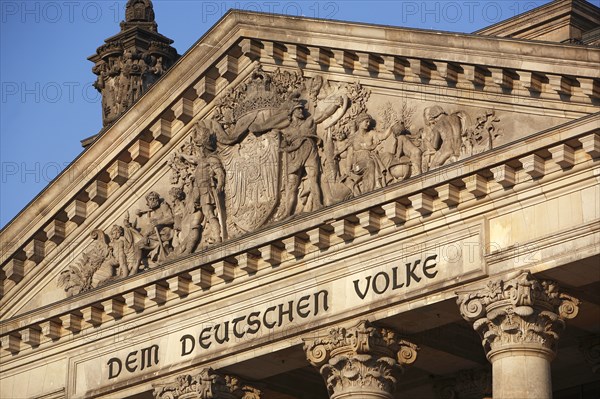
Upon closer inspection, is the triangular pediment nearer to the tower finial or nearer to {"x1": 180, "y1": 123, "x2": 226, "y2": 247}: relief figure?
{"x1": 180, "y1": 123, "x2": 226, "y2": 247}: relief figure

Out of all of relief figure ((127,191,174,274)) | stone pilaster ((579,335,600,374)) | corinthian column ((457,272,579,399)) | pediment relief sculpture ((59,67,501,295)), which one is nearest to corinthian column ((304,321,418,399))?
corinthian column ((457,272,579,399))

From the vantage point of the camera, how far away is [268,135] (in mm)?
39219

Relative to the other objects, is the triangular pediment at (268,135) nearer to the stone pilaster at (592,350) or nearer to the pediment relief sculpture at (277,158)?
the pediment relief sculpture at (277,158)

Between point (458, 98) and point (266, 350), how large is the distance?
20.4 ft

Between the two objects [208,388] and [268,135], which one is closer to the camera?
[208,388]

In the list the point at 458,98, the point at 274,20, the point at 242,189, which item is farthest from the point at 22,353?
the point at 458,98

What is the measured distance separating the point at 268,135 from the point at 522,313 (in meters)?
7.76

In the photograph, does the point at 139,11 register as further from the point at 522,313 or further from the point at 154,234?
the point at 522,313

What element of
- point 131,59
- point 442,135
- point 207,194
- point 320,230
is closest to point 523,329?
point 442,135

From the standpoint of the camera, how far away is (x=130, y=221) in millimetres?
42094

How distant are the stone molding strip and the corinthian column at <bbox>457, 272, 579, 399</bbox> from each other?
1852 millimetres

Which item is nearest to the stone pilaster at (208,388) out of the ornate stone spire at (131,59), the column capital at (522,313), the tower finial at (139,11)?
the column capital at (522,313)

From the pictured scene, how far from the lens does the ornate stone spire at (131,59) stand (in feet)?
161

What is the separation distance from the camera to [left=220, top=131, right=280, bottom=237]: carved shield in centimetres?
3881
